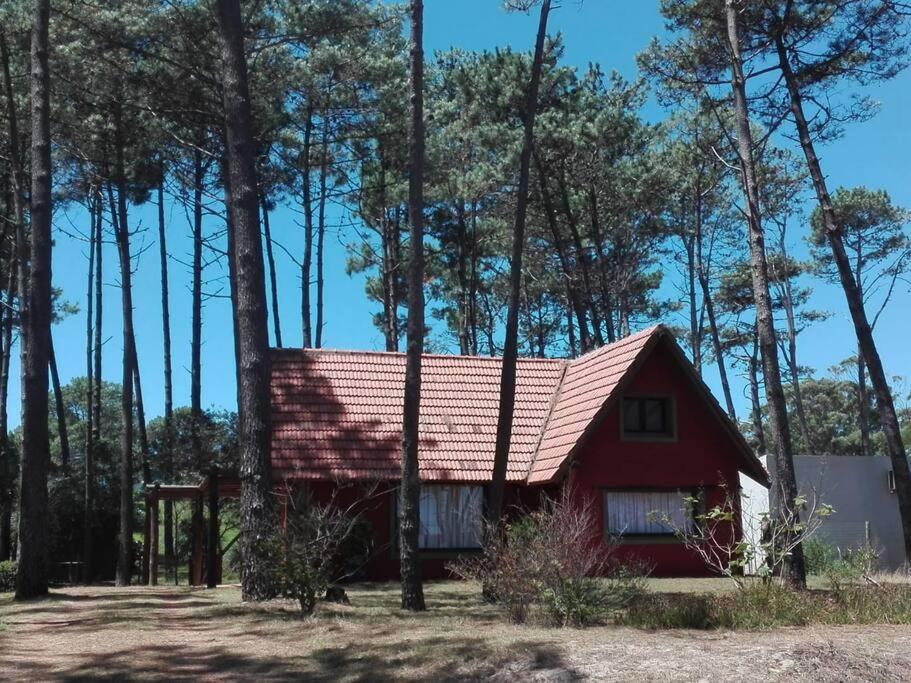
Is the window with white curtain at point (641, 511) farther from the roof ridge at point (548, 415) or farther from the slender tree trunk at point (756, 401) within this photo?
the slender tree trunk at point (756, 401)

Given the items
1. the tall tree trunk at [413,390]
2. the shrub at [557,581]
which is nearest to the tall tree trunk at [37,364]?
the tall tree trunk at [413,390]

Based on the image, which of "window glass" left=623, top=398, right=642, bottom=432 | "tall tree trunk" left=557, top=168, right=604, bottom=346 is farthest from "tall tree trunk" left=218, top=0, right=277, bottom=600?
"tall tree trunk" left=557, top=168, right=604, bottom=346

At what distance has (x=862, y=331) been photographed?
1984 centimetres

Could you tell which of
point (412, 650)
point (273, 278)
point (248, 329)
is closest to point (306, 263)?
point (273, 278)

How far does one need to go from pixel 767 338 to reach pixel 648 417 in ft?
21.7

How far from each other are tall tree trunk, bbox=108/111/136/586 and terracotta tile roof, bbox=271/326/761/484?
5591 millimetres

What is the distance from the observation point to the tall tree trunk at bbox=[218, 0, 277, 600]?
48.0ft

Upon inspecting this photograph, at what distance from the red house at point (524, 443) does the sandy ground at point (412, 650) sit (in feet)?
26.6

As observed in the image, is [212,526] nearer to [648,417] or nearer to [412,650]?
→ [648,417]

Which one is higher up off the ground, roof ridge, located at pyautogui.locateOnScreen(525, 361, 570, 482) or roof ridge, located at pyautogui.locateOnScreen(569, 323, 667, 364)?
roof ridge, located at pyautogui.locateOnScreen(569, 323, 667, 364)

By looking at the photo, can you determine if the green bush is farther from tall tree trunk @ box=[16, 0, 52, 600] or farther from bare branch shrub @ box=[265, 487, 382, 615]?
bare branch shrub @ box=[265, 487, 382, 615]

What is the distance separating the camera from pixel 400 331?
3759cm

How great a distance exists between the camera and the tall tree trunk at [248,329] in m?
14.6

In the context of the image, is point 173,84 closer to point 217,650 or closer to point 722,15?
point 722,15
